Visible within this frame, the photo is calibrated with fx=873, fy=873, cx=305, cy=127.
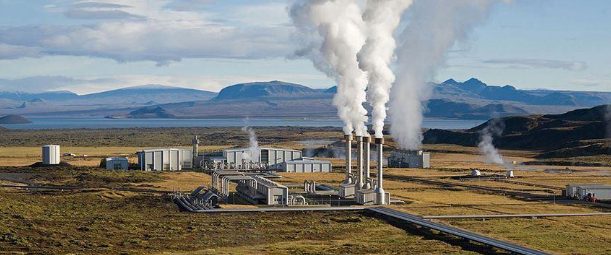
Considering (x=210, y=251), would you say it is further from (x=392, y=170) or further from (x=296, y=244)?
(x=392, y=170)

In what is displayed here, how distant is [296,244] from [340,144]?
137m

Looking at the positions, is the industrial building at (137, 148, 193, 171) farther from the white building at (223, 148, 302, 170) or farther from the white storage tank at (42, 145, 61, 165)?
the white storage tank at (42, 145, 61, 165)

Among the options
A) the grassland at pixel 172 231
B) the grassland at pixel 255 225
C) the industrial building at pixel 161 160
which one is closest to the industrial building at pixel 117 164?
the industrial building at pixel 161 160

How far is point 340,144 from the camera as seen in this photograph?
18750cm

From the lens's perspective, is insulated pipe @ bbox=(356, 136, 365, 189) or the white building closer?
insulated pipe @ bbox=(356, 136, 365, 189)

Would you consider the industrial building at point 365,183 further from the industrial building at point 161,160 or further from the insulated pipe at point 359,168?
the industrial building at point 161,160

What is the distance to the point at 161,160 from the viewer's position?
116m

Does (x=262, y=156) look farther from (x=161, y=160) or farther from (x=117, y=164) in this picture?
(x=117, y=164)

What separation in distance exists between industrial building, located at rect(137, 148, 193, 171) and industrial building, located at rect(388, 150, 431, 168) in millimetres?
32717

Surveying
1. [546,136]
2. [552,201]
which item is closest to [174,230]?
[552,201]

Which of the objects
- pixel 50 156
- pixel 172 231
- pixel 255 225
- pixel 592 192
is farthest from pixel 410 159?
pixel 172 231

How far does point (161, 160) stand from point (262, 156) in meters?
14.3

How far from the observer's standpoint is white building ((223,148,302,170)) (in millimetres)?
119250

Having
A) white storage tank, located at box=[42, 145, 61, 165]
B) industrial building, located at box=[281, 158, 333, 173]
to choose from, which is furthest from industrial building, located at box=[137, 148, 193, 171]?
industrial building, located at box=[281, 158, 333, 173]
